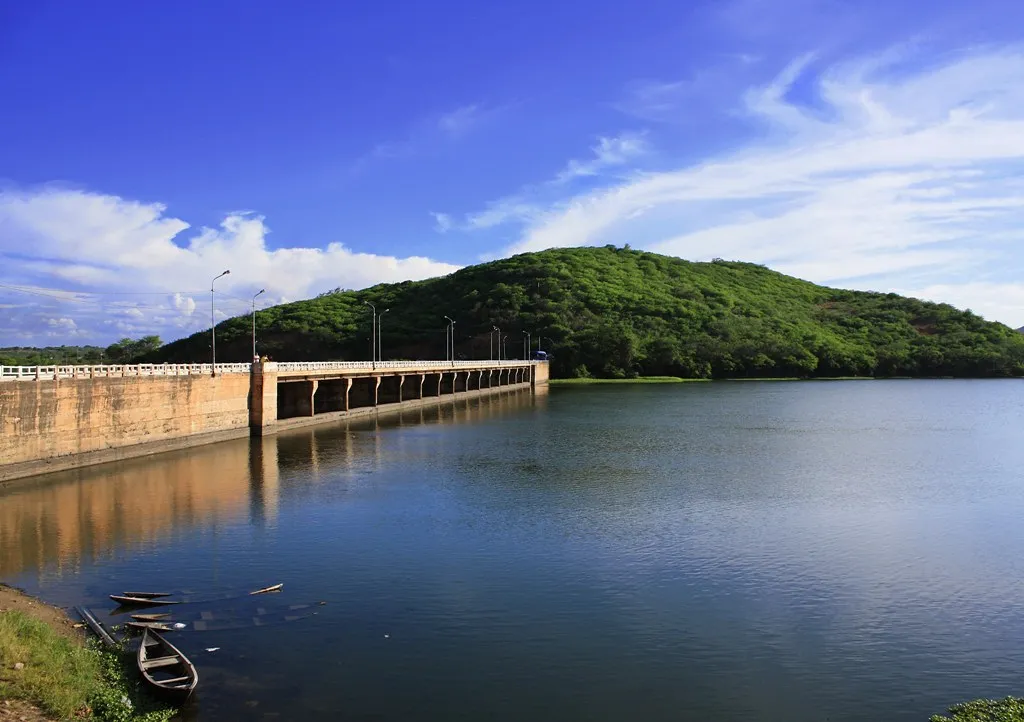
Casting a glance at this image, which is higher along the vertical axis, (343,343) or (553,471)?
(343,343)

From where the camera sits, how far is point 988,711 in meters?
12.1

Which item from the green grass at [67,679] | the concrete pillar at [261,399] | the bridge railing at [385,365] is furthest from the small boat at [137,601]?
the bridge railing at [385,365]

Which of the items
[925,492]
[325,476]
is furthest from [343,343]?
[925,492]

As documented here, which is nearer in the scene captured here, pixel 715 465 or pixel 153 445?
pixel 715 465

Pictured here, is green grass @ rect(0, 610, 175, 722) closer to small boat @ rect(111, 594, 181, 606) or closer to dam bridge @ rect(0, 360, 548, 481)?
small boat @ rect(111, 594, 181, 606)

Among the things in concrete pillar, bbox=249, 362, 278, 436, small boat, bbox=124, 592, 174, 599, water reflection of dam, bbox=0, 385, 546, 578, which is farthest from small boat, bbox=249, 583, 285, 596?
concrete pillar, bbox=249, 362, 278, 436

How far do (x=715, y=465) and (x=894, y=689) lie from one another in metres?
27.0

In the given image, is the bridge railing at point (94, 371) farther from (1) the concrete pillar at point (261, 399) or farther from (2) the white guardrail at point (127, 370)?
(1) the concrete pillar at point (261, 399)

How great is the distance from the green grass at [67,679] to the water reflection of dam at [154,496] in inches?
315

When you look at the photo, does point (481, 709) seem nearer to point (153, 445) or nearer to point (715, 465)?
point (715, 465)

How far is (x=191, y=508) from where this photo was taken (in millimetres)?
28875

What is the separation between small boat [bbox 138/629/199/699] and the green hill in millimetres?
138414

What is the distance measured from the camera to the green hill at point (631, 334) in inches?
6220

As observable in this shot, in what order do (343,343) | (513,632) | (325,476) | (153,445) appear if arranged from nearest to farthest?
(513,632) < (325,476) < (153,445) < (343,343)
